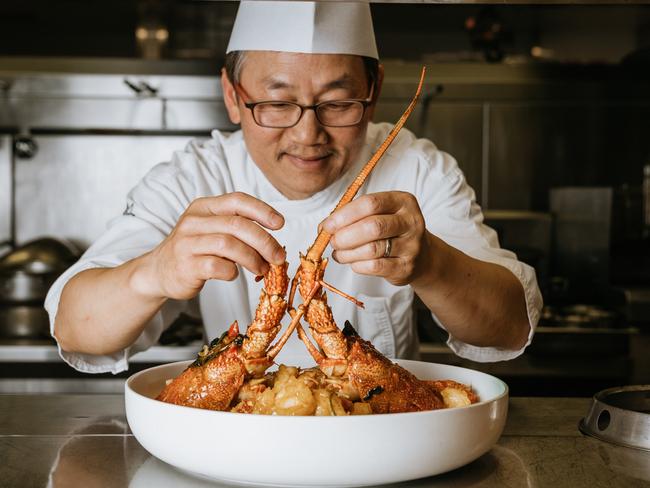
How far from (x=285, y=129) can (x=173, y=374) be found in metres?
0.64

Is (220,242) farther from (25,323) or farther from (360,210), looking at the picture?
(25,323)

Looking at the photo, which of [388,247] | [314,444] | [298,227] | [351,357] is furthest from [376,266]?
[298,227]

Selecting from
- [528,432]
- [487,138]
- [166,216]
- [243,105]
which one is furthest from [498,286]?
[487,138]

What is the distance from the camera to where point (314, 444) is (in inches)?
34.9

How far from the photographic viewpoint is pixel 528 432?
1.27m

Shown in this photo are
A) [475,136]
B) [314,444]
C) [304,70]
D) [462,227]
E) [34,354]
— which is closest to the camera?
[314,444]

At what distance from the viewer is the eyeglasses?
5.49 ft

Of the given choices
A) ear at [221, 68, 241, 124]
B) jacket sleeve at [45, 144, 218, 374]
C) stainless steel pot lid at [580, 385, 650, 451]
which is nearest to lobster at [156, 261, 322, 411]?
stainless steel pot lid at [580, 385, 650, 451]

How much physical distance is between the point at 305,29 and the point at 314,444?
1.04 meters

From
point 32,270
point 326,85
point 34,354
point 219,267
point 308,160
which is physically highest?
point 326,85

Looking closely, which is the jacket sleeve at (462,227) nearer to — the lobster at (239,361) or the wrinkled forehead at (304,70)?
the wrinkled forehead at (304,70)

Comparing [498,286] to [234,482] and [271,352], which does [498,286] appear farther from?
[234,482]

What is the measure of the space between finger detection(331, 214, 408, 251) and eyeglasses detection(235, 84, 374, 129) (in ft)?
2.01

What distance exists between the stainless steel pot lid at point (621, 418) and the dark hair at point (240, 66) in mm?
874
